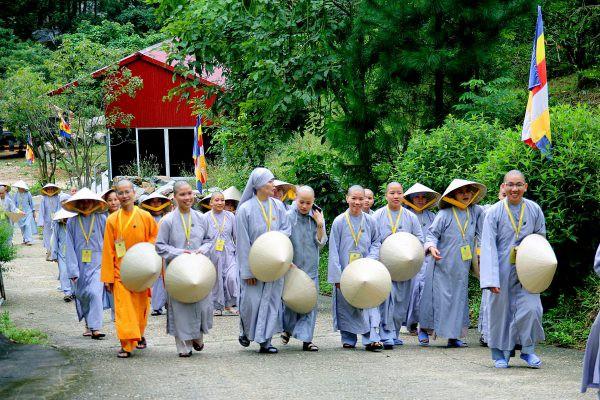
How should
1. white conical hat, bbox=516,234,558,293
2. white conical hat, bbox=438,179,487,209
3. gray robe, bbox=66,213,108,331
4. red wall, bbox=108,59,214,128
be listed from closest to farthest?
white conical hat, bbox=516,234,558,293
white conical hat, bbox=438,179,487,209
gray robe, bbox=66,213,108,331
red wall, bbox=108,59,214,128

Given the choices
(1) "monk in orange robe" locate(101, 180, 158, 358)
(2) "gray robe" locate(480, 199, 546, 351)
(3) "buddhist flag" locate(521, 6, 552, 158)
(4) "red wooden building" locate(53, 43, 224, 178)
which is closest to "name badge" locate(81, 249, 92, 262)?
(1) "monk in orange robe" locate(101, 180, 158, 358)

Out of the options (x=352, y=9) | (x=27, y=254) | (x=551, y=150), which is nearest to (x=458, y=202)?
(x=551, y=150)

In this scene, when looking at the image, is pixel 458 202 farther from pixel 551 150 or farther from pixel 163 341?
pixel 163 341

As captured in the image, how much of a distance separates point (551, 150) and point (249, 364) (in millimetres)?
4334

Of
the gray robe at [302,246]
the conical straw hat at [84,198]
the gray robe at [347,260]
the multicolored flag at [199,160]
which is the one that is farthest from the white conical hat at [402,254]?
the multicolored flag at [199,160]

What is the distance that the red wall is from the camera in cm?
3284

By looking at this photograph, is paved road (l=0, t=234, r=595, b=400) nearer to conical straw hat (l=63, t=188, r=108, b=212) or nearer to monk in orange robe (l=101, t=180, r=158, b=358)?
monk in orange robe (l=101, t=180, r=158, b=358)

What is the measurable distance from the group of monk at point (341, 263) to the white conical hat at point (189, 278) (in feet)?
0.69

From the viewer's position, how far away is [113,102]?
3241 centimetres

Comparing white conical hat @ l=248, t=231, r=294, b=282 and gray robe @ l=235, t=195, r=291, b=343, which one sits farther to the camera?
gray robe @ l=235, t=195, r=291, b=343

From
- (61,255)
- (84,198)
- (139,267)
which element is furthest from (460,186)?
(61,255)

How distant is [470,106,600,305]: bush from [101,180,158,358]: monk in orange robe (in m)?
4.28

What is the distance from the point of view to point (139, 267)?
967cm

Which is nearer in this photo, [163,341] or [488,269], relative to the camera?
[488,269]
